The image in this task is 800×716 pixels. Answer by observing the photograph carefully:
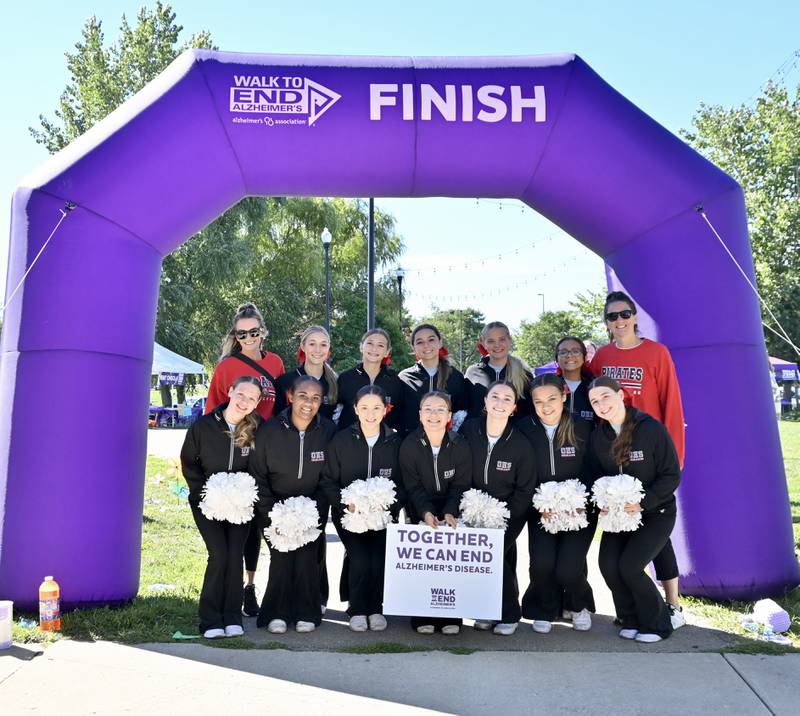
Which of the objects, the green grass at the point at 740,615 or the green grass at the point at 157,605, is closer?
the green grass at the point at 740,615

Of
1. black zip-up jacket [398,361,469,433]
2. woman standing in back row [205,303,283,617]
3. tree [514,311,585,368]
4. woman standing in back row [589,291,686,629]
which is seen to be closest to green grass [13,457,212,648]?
woman standing in back row [205,303,283,617]

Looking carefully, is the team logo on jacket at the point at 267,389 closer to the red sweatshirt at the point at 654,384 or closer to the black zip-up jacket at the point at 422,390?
the black zip-up jacket at the point at 422,390

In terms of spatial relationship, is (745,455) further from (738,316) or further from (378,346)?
(378,346)

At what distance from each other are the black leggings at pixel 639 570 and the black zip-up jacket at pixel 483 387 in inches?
37.7

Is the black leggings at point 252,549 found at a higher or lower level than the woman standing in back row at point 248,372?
lower

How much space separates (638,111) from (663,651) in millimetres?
3351

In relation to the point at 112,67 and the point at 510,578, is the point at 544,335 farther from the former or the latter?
the point at 510,578

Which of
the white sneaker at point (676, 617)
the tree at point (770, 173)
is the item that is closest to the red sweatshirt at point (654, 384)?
the white sneaker at point (676, 617)

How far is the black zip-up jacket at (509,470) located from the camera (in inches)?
184

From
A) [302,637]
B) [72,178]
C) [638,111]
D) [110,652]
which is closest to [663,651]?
[302,637]

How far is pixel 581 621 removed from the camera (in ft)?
15.4

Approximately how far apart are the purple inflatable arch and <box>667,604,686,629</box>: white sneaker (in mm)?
568

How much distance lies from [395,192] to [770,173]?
31703 mm

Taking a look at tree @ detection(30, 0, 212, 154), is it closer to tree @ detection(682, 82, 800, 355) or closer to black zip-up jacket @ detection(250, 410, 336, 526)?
tree @ detection(682, 82, 800, 355)
